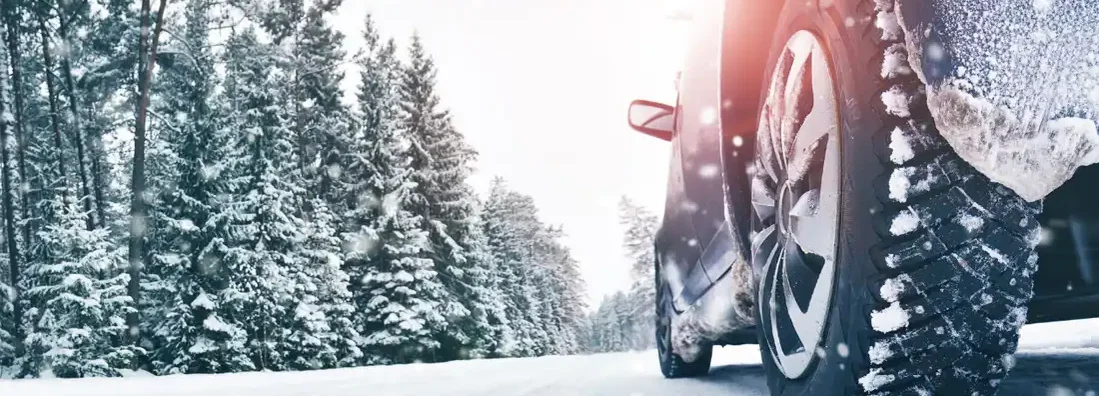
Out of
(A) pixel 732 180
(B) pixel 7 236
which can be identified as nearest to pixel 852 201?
(A) pixel 732 180

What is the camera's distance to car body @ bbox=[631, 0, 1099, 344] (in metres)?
1.50

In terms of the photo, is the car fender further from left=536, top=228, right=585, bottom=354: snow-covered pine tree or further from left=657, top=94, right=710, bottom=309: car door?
left=536, top=228, right=585, bottom=354: snow-covered pine tree

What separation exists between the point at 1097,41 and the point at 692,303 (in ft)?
7.95

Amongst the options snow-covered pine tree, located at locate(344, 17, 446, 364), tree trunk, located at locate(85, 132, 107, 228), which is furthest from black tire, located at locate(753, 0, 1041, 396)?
tree trunk, located at locate(85, 132, 107, 228)

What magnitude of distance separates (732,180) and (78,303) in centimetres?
2005

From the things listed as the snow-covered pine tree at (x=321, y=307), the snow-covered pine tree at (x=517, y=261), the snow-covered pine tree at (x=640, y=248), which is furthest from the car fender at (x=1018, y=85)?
the snow-covered pine tree at (x=640, y=248)

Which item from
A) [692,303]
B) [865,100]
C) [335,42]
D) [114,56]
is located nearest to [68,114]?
[114,56]

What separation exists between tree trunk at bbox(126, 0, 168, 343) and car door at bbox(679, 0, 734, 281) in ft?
61.5

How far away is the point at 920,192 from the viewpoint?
1.31m

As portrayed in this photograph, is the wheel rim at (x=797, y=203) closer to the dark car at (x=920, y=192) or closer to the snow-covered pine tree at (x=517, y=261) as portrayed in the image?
the dark car at (x=920, y=192)

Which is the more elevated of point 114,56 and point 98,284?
point 114,56

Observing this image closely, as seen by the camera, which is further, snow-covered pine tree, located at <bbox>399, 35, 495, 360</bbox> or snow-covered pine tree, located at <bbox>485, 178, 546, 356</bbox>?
snow-covered pine tree, located at <bbox>485, 178, 546, 356</bbox>

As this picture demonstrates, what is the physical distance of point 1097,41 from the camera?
117 centimetres

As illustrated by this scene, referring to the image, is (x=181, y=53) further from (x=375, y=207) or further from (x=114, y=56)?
(x=375, y=207)
